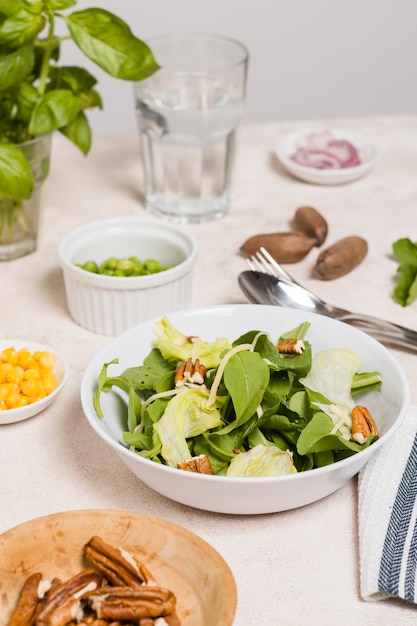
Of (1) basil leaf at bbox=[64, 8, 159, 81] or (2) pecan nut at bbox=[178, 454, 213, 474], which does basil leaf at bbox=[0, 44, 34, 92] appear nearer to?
(1) basil leaf at bbox=[64, 8, 159, 81]

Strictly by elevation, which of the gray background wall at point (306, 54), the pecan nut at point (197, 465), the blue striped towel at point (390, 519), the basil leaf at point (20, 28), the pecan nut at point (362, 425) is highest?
the basil leaf at point (20, 28)

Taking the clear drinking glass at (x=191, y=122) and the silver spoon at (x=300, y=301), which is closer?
the silver spoon at (x=300, y=301)

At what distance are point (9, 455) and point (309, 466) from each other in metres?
0.39

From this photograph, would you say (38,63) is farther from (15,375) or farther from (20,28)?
(15,375)

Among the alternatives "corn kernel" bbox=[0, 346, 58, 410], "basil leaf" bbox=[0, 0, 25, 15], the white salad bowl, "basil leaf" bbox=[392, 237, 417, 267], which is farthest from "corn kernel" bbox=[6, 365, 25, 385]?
"basil leaf" bbox=[392, 237, 417, 267]

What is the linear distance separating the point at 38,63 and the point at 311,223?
22.5 inches

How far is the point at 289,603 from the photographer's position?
911 mm

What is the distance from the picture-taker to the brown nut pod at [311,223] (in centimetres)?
165

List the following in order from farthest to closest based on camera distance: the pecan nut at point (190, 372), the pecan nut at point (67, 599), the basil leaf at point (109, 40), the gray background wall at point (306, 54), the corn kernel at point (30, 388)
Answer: the gray background wall at point (306, 54) → the basil leaf at point (109, 40) → the corn kernel at point (30, 388) → the pecan nut at point (190, 372) → the pecan nut at point (67, 599)

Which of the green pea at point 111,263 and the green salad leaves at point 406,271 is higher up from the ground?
the green pea at point 111,263

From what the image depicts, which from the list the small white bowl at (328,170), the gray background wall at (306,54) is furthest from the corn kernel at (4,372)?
the gray background wall at (306,54)

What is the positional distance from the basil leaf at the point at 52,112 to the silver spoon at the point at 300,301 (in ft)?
1.31

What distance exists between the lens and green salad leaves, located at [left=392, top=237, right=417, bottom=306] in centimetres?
148

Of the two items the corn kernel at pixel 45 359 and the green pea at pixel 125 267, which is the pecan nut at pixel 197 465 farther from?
the green pea at pixel 125 267
